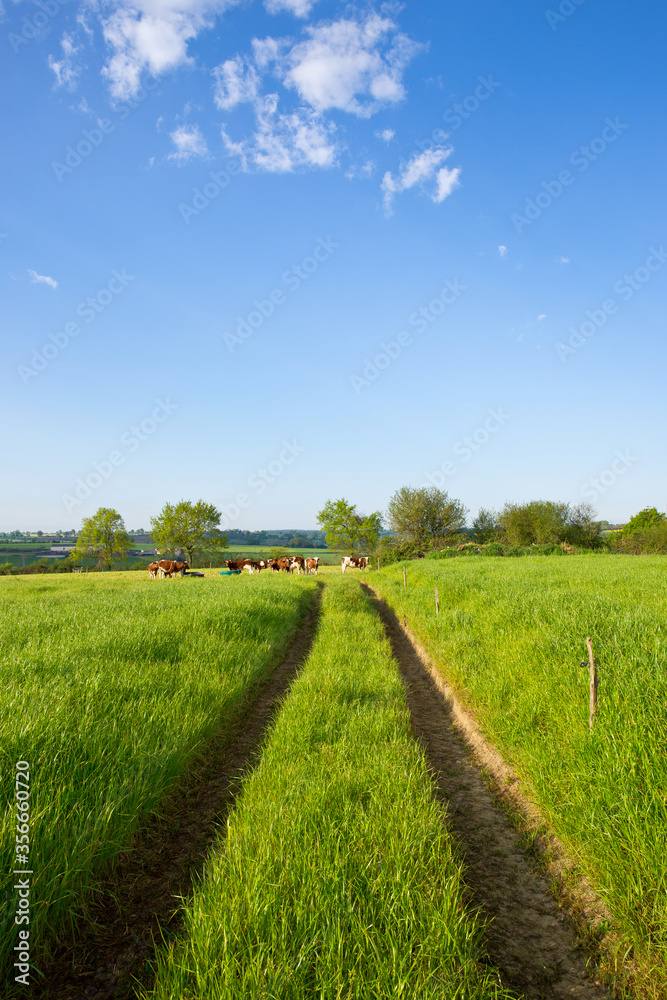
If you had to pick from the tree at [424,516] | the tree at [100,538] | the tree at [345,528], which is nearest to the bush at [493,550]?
the tree at [424,516]

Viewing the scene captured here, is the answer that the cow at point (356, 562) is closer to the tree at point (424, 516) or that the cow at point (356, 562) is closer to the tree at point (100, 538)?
the tree at point (424, 516)

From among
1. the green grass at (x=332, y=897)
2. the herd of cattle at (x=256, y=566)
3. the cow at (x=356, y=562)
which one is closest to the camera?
the green grass at (x=332, y=897)

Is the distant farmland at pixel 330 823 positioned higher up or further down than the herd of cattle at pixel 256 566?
higher up

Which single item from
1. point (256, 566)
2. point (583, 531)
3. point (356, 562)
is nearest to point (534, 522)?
point (583, 531)

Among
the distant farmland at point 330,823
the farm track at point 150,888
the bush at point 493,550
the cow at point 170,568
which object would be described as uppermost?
the bush at point 493,550

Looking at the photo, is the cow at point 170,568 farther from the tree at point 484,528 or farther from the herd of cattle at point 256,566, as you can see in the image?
the tree at point 484,528

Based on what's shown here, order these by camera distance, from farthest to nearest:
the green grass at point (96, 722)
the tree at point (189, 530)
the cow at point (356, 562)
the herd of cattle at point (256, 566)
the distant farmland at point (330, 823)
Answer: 1. the tree at point (189, 530)
2. the cow at point (356, 562)
3. the herd of cattle at point (256, 566)
4. the green grass at point (96, 722)
5. the distant farmland at point (330, 823)

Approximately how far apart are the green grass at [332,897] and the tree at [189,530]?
195 ft

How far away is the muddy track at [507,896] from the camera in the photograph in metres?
2.66

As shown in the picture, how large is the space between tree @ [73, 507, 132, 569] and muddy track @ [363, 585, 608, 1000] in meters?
65.7

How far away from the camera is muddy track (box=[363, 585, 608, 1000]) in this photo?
8.73 feet

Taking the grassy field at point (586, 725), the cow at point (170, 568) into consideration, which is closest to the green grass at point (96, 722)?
the grassy field at point (586, 725)

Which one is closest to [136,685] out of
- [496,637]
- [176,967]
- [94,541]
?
[176,967]

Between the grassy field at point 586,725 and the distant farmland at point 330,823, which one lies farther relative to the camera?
the grassy field at point 586,725
